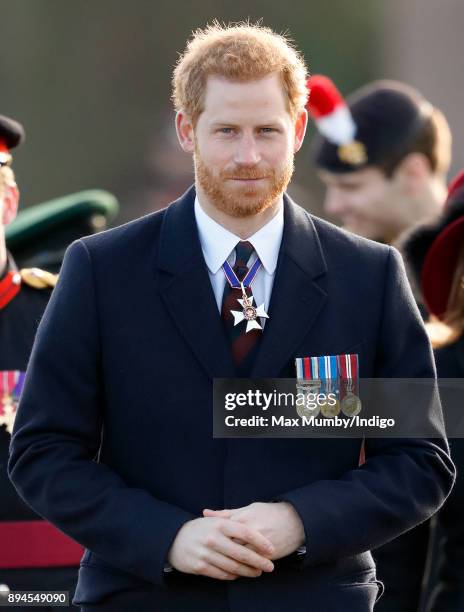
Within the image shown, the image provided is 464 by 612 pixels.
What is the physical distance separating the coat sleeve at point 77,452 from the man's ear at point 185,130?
321 millimetres

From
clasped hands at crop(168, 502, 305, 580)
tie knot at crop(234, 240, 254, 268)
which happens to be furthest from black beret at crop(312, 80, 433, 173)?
clasped hands at crop(168, 502, 305, 580)

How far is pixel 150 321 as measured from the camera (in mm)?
3852

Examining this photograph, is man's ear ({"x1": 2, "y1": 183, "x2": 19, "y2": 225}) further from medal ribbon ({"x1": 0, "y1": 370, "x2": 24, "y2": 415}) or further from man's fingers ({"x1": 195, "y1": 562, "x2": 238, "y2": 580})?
man's fingers ({"x1": 195, "y1": 562, "x2": 238, "y2": 580})

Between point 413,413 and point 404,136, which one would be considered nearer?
point 413,413

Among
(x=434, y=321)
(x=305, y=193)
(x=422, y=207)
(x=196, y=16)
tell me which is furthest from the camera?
(x=196, y=16)

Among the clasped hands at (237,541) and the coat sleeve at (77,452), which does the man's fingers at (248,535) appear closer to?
the clasped hands at (237,541)

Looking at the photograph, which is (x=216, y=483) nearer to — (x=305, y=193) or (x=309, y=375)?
(x=309, y=375)

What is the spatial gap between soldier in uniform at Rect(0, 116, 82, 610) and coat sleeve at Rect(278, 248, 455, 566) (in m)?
1.54

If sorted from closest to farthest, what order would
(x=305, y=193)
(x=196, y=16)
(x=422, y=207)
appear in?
(x=422, y=207), (x=305, y=193), (x=196, y=16)

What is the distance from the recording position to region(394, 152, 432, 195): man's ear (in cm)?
737

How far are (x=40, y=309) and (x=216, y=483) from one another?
1708mm

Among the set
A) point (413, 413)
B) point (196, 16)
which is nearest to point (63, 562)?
point (413, 413)

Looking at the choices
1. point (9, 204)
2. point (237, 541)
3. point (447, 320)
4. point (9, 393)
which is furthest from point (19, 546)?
point (237, 541)

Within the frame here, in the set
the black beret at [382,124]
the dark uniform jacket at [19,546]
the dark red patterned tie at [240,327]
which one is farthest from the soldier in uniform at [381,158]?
the dark red patterned tie at [240,327]
